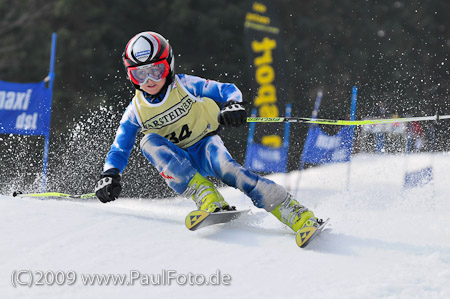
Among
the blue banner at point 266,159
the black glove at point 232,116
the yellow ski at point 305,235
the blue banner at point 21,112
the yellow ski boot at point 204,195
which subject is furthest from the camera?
the blue banner at point 266,159

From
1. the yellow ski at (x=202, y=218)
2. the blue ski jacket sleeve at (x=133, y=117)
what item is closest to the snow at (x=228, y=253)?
the yellow ski at (x=202, y=218)

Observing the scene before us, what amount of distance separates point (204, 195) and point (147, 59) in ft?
2.94

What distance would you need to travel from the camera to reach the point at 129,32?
1691 cm

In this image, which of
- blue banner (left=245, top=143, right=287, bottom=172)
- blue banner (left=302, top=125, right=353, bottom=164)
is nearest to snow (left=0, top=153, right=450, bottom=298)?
blue banner (left=302, top=125, right=353, bottom=164)

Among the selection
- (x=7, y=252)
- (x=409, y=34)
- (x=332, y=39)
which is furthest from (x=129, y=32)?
(x=7, y=252)

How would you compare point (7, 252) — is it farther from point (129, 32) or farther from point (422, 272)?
point (129, 32)

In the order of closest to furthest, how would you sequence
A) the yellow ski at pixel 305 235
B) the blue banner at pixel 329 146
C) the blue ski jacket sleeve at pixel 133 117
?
1. the yellow ski at pixel 305 235
2. the blue ski jacket sleeve at pixel 133 117
3. the blue banner at pixel 329 146

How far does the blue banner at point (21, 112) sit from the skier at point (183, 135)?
3.50 meters

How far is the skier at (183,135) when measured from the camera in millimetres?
3799

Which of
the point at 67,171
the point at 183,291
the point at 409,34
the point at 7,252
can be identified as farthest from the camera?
the point at 409,34

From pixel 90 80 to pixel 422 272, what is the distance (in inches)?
549

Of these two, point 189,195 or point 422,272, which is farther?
point 189,195

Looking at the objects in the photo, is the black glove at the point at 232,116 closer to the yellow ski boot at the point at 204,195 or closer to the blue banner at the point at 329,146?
the yellow ski boot at the point at 204,195

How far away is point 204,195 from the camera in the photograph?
3.92 metres
